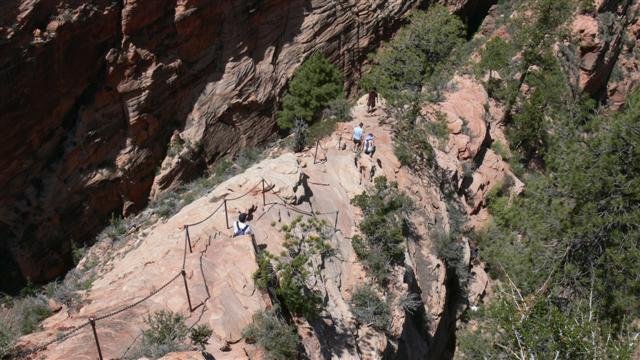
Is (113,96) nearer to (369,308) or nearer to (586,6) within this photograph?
(369,308)

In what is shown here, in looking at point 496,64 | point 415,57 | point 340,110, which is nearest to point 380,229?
point 340,110

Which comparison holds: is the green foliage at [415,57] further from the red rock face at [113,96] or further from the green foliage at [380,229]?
the red rock face at [113,96]

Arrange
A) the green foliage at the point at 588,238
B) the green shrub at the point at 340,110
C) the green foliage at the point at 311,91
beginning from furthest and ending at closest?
the green foliage at the point at 311,91, the green shrub at the point at 340,110, the green foliage at the point at 588,238

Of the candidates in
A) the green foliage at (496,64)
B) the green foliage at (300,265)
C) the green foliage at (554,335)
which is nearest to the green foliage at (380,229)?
the green foliage at (300,265)

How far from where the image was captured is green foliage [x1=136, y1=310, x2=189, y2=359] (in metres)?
10.7

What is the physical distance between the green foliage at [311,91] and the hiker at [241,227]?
11.1 meters

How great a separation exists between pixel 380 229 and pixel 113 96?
1238 centimetres

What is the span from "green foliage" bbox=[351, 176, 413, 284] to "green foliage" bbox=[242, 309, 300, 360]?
421cm

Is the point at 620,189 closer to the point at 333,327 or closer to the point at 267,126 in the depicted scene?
the point at 333,327

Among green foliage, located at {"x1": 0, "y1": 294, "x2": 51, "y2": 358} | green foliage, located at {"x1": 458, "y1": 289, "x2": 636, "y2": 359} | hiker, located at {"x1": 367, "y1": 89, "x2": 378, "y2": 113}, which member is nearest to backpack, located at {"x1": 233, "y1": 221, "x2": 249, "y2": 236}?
green foliage, located at {"x1": 0, "y1": 294, "x2": 51, "y2": 358}

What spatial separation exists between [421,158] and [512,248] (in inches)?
164

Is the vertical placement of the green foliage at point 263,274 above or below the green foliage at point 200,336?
below

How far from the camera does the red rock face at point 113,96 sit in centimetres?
2127

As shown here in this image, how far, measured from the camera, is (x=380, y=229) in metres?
16.4
